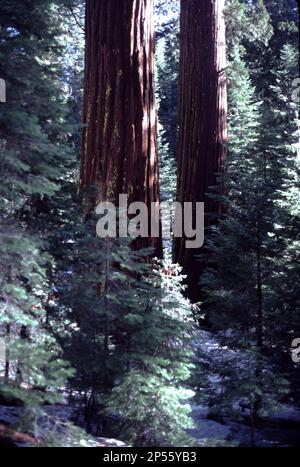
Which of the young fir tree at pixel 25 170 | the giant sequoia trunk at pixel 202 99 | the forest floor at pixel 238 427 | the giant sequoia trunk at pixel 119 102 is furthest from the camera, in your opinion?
the giant sequoia trunk at pixel 202 99

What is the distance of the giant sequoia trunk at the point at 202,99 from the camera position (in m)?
8.85

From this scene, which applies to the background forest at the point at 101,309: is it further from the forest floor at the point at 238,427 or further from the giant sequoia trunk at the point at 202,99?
the giant sequoia trunk at the point at 202,99

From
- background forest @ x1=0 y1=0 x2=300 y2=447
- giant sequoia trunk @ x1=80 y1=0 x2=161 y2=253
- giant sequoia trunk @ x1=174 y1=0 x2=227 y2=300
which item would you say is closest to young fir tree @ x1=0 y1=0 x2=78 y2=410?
background forest @ x1=0 y1=0 x2=300 y2=447

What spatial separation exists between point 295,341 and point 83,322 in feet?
7.51

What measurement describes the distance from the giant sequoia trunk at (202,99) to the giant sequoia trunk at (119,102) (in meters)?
3.40

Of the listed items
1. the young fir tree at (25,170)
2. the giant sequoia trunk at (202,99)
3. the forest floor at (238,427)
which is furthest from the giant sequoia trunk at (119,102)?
the giant sequoia trunk at (202,99)

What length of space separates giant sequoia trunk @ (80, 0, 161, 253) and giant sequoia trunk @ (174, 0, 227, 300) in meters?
3.40

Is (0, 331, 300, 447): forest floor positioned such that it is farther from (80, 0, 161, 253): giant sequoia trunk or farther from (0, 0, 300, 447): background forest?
(80, 0, 161, 253): giant sequoia trunk

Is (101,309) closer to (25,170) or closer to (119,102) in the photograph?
(25,170)

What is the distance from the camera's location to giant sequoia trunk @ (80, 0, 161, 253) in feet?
17.8

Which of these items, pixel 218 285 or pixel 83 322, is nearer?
pixel 83 322

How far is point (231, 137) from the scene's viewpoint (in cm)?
1399
